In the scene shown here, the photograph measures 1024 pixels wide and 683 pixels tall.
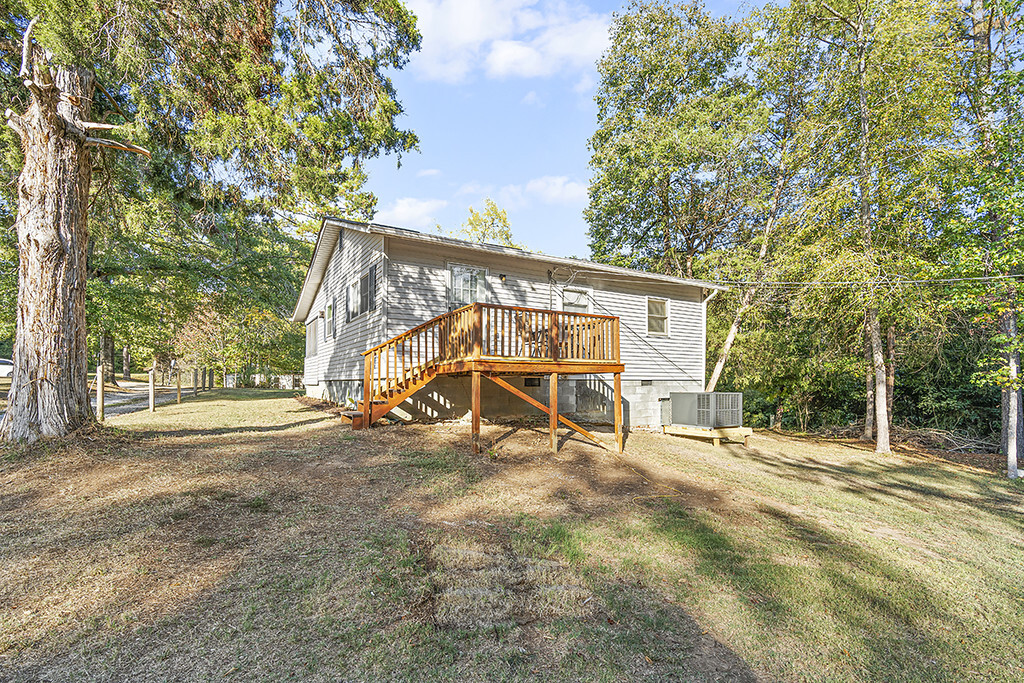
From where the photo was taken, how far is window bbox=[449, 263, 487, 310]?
35.0 feet

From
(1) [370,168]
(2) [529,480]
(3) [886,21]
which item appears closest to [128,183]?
(2) [529,480]

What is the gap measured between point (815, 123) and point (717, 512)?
550 inches

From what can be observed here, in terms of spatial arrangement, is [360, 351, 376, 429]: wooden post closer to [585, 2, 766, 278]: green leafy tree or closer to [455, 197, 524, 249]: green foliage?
[585, 2, 766, 278]: green leafy tree

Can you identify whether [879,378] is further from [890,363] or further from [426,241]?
[426,241]

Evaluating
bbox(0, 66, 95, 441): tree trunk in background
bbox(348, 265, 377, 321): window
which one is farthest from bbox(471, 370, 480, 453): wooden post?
bbox(0, 66, 95, 441): tree trunk in background

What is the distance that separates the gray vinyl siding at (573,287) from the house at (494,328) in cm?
3

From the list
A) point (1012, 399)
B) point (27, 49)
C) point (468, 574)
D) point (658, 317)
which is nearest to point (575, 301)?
point (658, 317)

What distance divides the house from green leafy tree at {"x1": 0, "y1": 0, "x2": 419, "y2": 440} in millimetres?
2086

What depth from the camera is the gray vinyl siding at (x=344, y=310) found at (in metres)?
10.4

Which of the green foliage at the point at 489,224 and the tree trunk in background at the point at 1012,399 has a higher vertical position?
the green foliage at the point at 489,224

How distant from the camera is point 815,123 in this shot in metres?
13.9

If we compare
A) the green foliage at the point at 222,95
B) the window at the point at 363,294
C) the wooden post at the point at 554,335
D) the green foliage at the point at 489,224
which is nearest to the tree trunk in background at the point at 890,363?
the wooden post at the point at 554,335

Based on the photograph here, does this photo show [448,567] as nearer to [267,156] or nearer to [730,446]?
[267,156]

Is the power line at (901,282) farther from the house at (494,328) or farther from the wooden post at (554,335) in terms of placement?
the wooden post at (554,335)
